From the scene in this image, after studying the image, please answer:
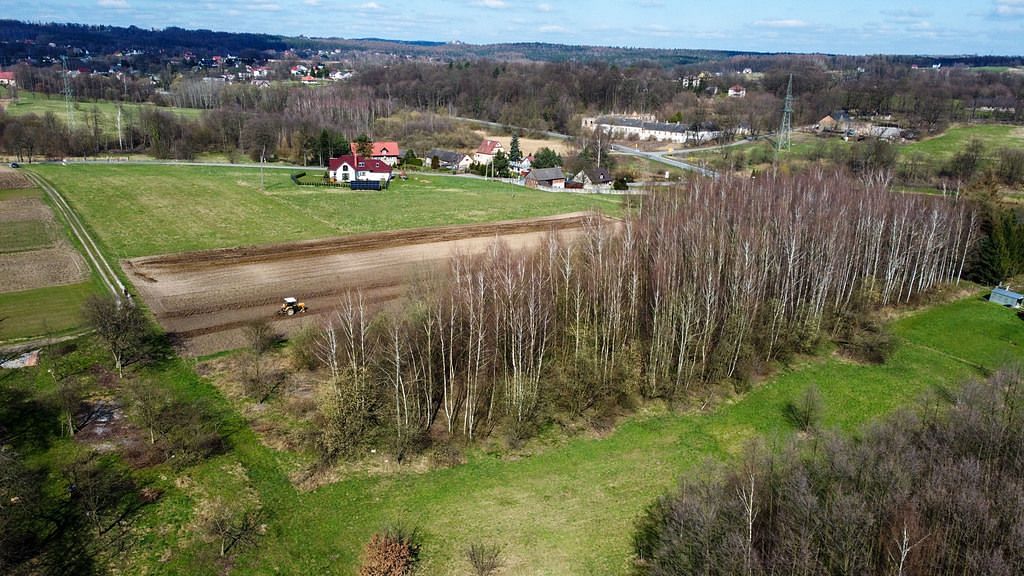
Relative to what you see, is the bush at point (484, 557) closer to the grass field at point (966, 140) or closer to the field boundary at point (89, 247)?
the field boundary at point (89, 247)

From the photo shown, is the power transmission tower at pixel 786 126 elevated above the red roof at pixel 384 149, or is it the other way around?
the power transmission tower at pixel 786 126

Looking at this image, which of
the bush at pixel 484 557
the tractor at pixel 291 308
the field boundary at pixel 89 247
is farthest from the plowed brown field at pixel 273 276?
the bush at pixel 484 557

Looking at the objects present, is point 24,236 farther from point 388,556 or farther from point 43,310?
point 388,556

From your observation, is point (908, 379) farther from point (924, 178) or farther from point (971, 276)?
point (924, 178)

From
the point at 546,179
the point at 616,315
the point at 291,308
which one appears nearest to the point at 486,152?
the point at 546,179

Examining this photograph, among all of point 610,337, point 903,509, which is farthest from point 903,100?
point 903,509
